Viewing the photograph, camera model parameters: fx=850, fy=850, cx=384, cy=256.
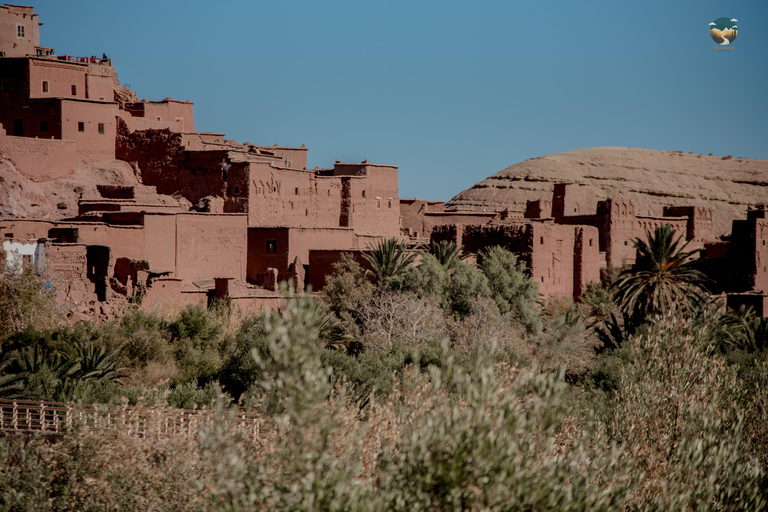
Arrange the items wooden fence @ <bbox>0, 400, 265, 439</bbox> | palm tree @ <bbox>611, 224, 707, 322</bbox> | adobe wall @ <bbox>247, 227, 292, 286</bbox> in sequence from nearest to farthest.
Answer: wooden fence @ <bbox>0, 400, 265, 439</bbox>, palm tree @ <bbox>611, 224, 707, 322</bbox>, adobe wall @ <bbox>247, 227, 292, 286</bbox>

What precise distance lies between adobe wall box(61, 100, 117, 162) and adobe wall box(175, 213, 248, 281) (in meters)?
8.23

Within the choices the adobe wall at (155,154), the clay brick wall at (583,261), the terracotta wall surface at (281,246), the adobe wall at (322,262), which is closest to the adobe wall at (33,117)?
the adobe wall at (155,154)

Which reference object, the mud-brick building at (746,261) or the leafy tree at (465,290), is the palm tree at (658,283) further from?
the mud-brick building at (746,261)

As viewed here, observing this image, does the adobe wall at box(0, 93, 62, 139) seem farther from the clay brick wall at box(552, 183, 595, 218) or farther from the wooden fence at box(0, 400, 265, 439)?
the clay brick wall at box(552, 183, 595, 218)

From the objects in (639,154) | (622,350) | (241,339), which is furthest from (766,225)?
(639,154)

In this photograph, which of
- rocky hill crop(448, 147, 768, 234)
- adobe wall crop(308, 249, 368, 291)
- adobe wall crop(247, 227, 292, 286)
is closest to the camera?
adobe wall crop(308, 249, 368, 291)

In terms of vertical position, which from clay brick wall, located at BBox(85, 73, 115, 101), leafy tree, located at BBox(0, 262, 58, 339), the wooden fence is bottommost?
the wooden fence

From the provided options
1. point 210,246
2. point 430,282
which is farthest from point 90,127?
point 430,282

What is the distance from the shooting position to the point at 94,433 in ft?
34.8

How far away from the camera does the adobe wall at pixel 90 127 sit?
29.5m

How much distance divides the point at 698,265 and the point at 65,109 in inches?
865

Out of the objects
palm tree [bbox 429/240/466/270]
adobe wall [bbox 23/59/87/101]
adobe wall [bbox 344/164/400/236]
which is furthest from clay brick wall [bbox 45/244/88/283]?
adobe wall [bbox 344/164/400/236]

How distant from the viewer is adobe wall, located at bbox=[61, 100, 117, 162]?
29453 mm

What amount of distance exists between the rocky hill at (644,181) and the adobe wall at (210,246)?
3099 cm
